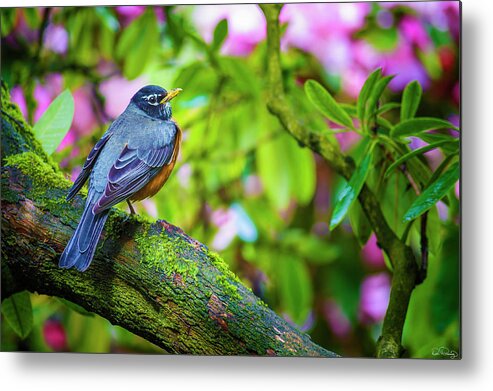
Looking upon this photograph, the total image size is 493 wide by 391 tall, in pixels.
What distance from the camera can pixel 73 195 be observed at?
1775mm

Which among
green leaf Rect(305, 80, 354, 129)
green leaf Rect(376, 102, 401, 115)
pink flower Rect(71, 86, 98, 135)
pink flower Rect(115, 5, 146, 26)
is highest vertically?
pink flower Rect(115, 5, 146, 26)

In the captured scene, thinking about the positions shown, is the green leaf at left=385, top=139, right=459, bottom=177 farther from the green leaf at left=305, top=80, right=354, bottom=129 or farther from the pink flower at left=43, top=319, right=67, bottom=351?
the pink flower at left=43, top=319, right=67, bottom=351

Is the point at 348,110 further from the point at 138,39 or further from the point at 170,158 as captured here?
the point at 138,39

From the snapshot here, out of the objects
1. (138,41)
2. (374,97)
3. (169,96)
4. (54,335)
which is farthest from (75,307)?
(374,97)

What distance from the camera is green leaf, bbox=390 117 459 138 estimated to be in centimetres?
176

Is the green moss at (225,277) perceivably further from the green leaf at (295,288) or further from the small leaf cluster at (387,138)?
the small leaf cluster at (387,138)

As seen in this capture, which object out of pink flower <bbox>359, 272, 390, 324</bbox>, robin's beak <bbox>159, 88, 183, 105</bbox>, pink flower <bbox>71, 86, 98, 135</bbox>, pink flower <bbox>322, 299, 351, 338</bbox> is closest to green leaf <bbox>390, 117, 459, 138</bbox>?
pink flower <bbox>359, 272, 390, 324</bbox>

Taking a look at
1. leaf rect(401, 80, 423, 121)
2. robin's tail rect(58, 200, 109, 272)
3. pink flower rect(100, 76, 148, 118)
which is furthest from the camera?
pink flower rect(100, 76, 148, 118)

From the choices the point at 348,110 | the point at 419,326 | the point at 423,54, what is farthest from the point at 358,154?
the point at 419,326

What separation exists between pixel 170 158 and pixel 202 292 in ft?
1.19

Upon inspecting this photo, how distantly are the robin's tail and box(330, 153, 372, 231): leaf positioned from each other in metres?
0.59

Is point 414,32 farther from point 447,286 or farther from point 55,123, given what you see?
point 55,123

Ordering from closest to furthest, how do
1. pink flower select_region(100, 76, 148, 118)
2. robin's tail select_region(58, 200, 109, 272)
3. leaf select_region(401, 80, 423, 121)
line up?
robin's tail select_region(58, 200, 109, 272), leaf select_region(401, 80, 423, 121), pink flower select_region(100, 76, 148, 118)

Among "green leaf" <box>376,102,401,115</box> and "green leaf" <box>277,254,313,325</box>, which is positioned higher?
"green leaf" <box>376,102,401,115</box>
